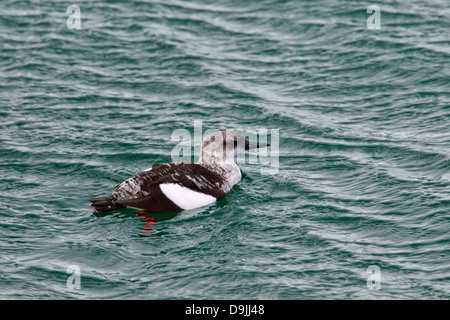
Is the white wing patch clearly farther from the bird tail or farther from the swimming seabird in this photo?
the bird tail

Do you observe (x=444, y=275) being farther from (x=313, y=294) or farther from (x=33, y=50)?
(x=33, y=50)

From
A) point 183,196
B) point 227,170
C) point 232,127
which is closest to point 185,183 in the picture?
point 183,196

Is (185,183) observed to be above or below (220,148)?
below

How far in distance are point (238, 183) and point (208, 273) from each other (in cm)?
346

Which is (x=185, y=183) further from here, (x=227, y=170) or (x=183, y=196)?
(x=227, y=170)

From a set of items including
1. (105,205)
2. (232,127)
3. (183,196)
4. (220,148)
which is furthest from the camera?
(232,127)

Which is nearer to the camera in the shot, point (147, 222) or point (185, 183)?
point (147, 222)

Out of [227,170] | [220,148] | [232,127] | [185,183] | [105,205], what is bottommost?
[105,205]

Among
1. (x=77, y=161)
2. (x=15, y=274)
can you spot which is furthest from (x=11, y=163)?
(x=15, y=274)

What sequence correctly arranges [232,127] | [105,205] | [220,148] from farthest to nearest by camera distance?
1. [232,127]
2. [220,148]
3. [105,205]

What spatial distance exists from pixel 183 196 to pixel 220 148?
1680 mm

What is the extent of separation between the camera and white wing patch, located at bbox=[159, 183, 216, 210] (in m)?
13.1

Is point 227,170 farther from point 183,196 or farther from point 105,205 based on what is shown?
point 105,205

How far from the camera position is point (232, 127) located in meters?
17.1
